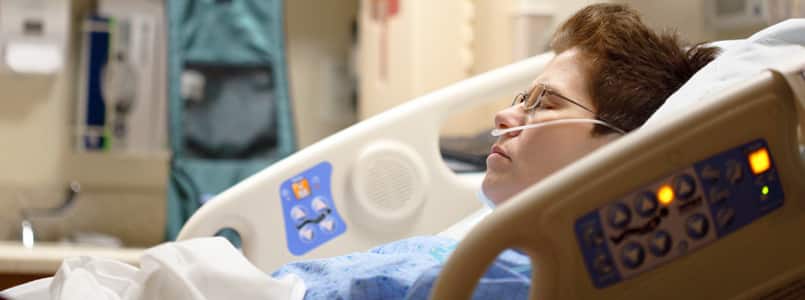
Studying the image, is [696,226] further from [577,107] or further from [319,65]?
[319,65]

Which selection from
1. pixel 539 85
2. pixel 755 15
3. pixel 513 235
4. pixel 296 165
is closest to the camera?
pixel 513 235

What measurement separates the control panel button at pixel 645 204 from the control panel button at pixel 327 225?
0.87 m

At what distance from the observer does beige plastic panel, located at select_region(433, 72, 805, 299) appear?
76cm

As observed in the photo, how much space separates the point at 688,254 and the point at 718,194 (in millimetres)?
62

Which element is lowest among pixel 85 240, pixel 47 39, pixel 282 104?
pixel 85 240

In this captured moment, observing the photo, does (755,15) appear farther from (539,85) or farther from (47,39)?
(47,39)

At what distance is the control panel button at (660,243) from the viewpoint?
809mm

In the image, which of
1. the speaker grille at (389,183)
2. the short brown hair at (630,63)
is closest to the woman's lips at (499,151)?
the short brown hair at (630,63)

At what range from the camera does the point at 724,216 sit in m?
0.83

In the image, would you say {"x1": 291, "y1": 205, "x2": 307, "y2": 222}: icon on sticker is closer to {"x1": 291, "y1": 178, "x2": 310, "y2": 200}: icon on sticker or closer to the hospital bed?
{"x1": 291, "y1": 178, "x2": 310, "y2": 200}: icon on sticker

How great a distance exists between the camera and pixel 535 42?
238cm

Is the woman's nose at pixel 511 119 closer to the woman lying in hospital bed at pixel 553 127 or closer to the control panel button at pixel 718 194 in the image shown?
the woman lying in hospital bed at pixel 553 127

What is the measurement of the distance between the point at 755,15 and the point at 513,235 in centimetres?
158

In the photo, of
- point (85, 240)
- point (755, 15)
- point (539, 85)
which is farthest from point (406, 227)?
point (85, 240)
